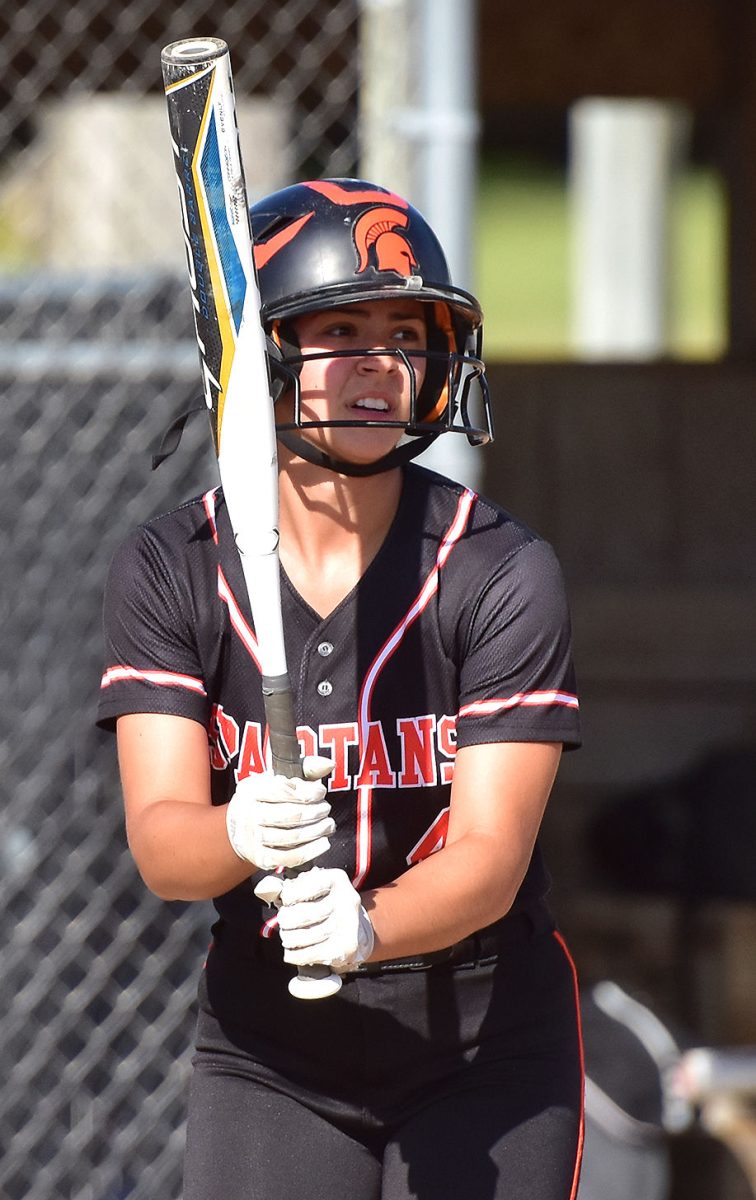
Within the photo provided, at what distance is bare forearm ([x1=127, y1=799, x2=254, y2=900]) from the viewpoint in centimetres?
196

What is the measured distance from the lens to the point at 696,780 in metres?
7.41

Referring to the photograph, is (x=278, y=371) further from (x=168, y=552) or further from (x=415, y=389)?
(x=168, y=552)

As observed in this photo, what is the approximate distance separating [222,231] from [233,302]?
3.3 inches

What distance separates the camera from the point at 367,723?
7.04 ft

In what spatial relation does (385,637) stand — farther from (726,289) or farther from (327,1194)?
(726,289)

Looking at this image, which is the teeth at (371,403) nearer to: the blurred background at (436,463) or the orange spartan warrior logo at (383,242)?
the orange spartan warrior logo at (383,242)

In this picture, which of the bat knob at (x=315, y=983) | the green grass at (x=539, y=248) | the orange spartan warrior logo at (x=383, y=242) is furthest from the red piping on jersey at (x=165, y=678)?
the green grass at (x=539, y=248)

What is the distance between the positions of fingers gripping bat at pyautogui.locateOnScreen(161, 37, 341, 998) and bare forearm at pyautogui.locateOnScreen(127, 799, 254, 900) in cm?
19

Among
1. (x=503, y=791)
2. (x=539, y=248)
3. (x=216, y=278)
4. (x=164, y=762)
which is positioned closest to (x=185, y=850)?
(x=164, y=762)

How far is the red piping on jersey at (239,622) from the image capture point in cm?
213

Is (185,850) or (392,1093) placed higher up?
(185,850)

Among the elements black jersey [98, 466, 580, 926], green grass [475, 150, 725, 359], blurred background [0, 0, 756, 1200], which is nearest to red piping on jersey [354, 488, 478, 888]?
black jersey [98, 466, 580, 926]

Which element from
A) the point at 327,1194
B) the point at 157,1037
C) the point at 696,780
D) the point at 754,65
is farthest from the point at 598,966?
the point at 754,65

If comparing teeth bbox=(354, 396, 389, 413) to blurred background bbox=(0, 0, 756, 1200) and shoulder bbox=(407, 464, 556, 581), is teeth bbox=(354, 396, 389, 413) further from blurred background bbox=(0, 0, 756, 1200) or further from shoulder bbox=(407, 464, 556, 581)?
blurred background bbox=(0, 0, 756, 1200)
